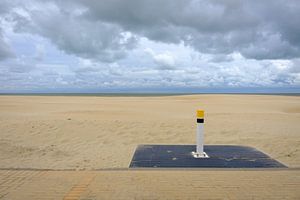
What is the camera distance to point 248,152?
22.9 feet

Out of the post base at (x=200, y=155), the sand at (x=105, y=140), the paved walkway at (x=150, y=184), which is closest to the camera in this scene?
the paved walkway at (x=150, y=184)

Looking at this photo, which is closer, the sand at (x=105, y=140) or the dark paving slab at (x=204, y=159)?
the dark paving slab at (x=204, y=159)

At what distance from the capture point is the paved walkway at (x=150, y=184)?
405 centimetres

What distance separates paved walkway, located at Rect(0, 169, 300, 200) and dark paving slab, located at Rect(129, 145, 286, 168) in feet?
1.47

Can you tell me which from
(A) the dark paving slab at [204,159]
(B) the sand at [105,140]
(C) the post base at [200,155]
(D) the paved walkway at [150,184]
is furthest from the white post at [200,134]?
(B) the sand at [105,140]

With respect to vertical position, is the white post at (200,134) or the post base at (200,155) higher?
the white post at (200,134)

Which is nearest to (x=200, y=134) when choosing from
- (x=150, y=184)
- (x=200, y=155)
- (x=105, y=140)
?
(x=200, y=155)

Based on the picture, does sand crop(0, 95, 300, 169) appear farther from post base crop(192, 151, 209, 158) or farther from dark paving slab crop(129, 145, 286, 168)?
post base crop(192, 151, 209, 158)

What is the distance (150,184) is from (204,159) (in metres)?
2.18

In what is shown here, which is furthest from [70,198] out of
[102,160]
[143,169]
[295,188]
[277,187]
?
[295,188]

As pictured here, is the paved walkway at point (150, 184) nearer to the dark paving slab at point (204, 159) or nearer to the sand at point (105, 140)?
the dark paving slab at point (204, 159)

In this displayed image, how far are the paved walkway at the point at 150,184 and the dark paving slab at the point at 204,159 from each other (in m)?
0.45

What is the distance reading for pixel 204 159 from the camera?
6176 mm

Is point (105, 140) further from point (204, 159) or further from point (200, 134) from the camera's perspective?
point (204, 159)
